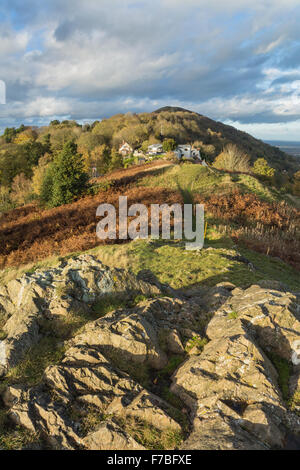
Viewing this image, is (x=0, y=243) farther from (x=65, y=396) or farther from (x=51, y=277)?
(x=65, y=396)

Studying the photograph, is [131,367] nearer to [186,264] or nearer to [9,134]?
[186,264]

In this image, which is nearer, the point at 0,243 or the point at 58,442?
the point at 58,442

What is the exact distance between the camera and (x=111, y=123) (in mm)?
96000

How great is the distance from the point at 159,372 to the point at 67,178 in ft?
81.1

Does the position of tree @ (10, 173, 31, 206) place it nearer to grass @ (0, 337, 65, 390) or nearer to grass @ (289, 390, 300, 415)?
grass @ (0, 337, 65, 390)

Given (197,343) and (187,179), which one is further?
(187,179)

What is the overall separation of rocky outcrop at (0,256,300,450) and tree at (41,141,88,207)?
21.2 m

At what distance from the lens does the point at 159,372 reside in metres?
4.86

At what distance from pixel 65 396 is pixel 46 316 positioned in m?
2.38

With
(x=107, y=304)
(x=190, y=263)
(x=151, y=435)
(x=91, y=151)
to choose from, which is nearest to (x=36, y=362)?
(x=107, y=304)

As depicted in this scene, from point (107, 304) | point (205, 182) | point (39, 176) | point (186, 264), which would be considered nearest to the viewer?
point (107, 304)

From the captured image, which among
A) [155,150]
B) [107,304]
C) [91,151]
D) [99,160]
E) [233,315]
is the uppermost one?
[155,150]

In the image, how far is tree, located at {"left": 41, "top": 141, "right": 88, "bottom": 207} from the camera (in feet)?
87.8
